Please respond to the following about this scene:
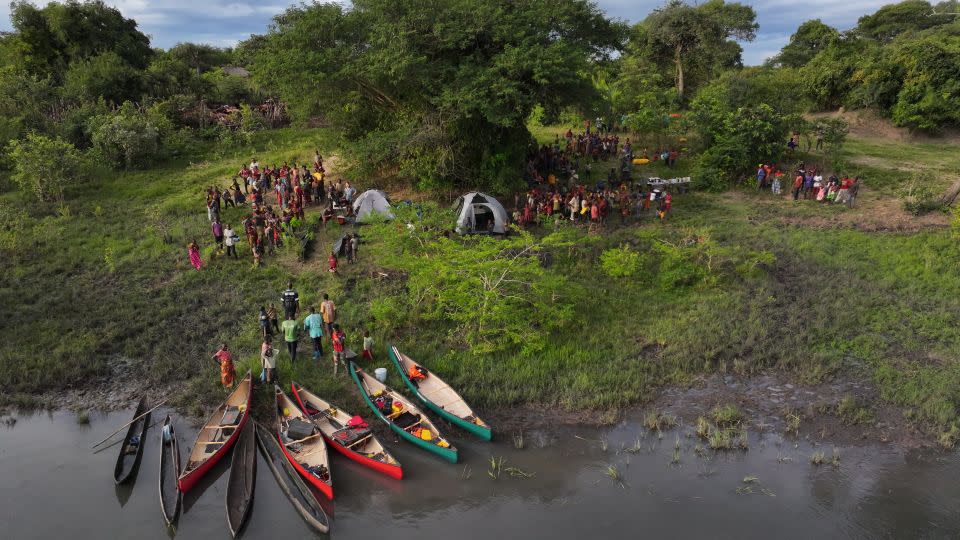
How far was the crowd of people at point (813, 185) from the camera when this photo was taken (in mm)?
22469

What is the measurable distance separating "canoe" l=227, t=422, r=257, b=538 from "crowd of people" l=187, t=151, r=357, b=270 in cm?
826

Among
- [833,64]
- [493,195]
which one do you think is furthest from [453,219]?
[833,64]

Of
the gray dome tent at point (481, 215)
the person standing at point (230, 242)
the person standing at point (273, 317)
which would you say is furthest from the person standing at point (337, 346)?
the gray dome tent at point (481, 215)

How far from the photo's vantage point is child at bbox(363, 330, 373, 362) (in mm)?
13273

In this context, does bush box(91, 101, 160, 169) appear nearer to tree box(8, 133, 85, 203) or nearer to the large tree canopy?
tree box(8, 133, 85, 203)

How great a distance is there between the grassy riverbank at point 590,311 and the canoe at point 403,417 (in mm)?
487

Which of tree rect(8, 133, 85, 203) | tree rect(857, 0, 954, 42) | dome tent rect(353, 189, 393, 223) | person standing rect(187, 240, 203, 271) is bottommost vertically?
person standing rect(187, 240, 203, 271)

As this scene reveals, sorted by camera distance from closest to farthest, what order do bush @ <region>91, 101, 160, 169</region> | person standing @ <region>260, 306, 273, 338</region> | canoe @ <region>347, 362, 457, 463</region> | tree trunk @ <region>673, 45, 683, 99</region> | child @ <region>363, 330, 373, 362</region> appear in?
canoe @ <region>347, 362, 457, 463</region>, child @ <region>363, 330, 373, 362</region>, person standing @ <region>260, 306, 273, 338</region>, bush @ <region>91, 101, 160, 169</region>, tree trunk @ <region>673, 45, 683, 99</region>

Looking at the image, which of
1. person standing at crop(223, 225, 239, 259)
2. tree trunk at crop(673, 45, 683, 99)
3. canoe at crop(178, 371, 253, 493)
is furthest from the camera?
tree trunk at crop(673, 45, 683, 99)

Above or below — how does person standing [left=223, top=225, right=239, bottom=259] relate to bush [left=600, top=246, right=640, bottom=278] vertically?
above

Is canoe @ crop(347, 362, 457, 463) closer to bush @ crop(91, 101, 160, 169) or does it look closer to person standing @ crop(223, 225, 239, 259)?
person standing @ crop(223, 225, 239, 259)

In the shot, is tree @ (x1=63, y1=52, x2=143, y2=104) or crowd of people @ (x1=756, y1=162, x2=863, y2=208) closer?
crowd of people @ (x1=756, y1=162, x2=863, y2=208)

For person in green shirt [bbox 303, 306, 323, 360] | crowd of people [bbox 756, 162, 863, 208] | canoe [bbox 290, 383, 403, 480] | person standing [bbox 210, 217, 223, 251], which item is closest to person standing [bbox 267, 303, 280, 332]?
person in green shirt [bbox 303, 306, 323, 360]

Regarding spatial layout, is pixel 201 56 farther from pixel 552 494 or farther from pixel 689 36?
pixel 552 494
